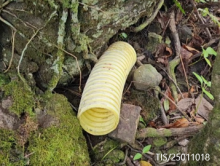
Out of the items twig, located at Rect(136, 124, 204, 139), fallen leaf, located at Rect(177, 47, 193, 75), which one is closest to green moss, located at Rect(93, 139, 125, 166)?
twig, located at Rect(136, 124, 204, 139)

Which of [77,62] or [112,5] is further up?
[112,5]

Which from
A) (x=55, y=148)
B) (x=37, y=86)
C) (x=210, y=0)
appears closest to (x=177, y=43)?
(x=210, y=0)

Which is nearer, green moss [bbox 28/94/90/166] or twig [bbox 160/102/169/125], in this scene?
green moss [bbox 28/94/90/166]

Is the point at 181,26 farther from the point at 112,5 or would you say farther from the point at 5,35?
the point at 5,35

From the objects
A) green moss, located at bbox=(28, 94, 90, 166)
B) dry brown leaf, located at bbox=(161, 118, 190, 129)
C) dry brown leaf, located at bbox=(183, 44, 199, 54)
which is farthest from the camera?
dry brown leaf, located at bbox=(183, 44, 199, 54)

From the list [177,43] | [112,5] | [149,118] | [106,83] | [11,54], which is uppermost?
[112,5]

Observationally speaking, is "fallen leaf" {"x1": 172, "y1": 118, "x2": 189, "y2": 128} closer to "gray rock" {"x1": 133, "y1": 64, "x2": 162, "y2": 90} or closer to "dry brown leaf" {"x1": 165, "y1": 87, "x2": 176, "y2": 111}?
"dry brown leaf" {"x1": 165, "y1": 87, "x2": 176, "y2": 111}

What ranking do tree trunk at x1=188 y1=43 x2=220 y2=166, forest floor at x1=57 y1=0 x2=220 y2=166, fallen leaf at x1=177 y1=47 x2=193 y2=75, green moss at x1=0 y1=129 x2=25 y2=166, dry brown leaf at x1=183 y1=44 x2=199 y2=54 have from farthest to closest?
dry brown leaf at x1=183 y1=44 x2=199 y2=54 < fallen leaf at x1=177 y1=47 x2=193 y2=75 < forest floor at x1=57 y1=0 x2=220 y2=166 < green moss at x1=0 y1=129 x2=25 y2=166 < tree trunk at x1=188 y1=43 x2=220 y2=166

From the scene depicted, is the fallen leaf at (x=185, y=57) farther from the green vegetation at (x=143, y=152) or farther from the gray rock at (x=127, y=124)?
the green vegetation at (x=143, y=152)

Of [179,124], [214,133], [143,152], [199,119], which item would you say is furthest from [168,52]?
[214,133]
